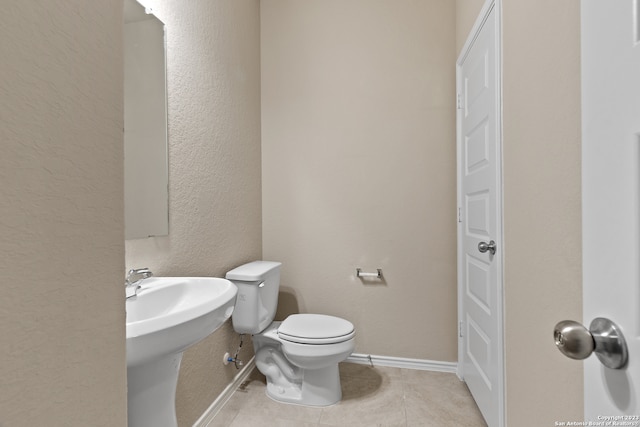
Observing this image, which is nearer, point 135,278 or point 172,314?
point 172,314

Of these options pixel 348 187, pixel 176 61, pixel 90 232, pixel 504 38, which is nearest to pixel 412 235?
pixel 348 187

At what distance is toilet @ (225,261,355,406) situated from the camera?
1677mm

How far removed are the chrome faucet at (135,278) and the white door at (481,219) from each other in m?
1.39

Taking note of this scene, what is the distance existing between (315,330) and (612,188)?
5.20ft

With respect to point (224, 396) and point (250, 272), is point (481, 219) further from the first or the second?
point (224, 396)

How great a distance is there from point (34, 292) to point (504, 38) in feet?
5.31

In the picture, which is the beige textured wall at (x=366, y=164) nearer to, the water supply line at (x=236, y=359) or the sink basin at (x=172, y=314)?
the water supply line at (x=236, y=359)

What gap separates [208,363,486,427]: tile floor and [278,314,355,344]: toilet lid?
0.39 meters

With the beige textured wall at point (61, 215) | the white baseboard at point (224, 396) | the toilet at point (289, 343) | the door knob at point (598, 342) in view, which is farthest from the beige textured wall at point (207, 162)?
the door knob at point (598, 342)

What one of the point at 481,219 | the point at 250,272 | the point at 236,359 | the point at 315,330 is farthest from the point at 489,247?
the point at 236,359

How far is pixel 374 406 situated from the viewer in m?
1.74

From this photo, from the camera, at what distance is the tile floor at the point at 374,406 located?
1.62m

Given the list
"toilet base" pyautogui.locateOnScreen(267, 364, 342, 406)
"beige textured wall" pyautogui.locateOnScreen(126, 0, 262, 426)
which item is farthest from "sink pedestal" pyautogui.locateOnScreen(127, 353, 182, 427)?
"toilet base" pyautogui.locateOnScreen(267, 364, 342, 406)

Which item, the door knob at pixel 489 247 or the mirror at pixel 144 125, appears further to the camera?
the door knob at pixel 489 247
